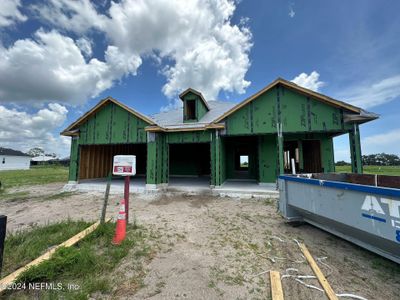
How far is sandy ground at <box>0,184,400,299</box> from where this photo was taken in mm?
2422

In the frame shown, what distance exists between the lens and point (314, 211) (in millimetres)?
3736

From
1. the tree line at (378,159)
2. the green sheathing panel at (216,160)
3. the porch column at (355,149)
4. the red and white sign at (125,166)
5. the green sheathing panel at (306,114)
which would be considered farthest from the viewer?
the tree line at (378,159)

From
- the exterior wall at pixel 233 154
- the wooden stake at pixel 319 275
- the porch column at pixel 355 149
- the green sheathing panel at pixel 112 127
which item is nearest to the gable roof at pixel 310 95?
the porch column at pixel 355 149

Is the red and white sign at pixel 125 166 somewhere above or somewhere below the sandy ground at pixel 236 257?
above

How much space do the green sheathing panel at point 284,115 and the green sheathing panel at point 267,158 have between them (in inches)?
58.0

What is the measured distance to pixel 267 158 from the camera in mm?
9844

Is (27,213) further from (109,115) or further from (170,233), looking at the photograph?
(109,115)

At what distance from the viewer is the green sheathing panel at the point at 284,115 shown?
794 centimetres

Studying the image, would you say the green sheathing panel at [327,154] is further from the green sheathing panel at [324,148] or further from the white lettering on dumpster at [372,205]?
the white lettering on dumpster at [372,205]

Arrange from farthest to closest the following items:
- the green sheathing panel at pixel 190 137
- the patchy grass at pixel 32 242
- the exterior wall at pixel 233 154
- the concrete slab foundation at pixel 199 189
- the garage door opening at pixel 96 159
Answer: the exterior wall at pixel 233 154 → the garage door opening at pixel 96 159 → the green sheathing panel at pixel 190 137 → the concrete slab foundation at pixel 199 189 → the patchy grass at pixel 32 242

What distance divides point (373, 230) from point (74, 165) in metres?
13.0

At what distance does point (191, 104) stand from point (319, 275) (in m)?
10.5

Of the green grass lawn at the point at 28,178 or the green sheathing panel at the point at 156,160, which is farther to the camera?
the green grass lawn at the point at 28,178

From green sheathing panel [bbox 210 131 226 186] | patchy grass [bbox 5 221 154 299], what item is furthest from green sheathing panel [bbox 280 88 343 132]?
patchy grass [bbox 5 221 154 299]
